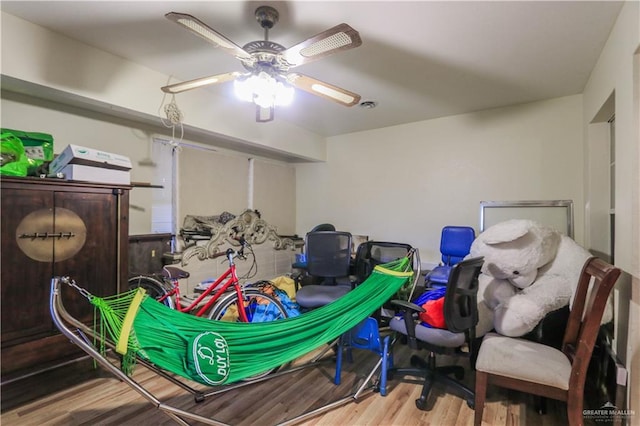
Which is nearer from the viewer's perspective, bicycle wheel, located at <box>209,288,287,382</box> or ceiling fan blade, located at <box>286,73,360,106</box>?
ceiling fan blade, located at <box>286,73,360,106</box>

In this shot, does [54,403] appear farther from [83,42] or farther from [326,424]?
[83,42]

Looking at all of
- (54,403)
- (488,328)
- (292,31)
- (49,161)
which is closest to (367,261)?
(488,328)

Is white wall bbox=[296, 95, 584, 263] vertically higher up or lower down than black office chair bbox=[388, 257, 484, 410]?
higher up

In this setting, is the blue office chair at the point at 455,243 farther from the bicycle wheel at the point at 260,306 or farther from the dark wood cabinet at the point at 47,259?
the dark wood cabinet at the point at 47,259

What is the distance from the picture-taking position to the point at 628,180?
1.66 metres

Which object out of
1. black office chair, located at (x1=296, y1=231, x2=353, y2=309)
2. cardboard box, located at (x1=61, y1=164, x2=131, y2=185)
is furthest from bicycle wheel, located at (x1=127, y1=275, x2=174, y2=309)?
black office chair, located at (x1=296, y1=231, x2=353, y2=309)

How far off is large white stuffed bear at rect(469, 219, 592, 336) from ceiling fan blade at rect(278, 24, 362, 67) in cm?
163

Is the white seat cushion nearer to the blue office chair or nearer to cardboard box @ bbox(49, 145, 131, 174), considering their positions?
the blue office chair

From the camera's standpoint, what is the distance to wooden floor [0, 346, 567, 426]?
1.82 m

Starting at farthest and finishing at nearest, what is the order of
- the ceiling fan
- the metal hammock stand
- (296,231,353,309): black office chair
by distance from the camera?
(296,231,353,309): black office chair, the ceiling fan, the metal hammock stand

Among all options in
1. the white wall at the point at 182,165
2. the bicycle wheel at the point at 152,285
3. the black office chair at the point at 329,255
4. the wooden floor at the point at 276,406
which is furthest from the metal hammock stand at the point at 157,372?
the white wall at the point at 182,165

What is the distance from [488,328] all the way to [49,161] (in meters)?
3.56

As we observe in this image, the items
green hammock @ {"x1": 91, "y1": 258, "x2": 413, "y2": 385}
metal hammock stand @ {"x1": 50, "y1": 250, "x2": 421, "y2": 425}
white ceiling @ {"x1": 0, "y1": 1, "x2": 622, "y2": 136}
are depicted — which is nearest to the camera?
metal hammock stand @ {"x1": 50, "y1": 250, "x2": 421, "y2": 425}

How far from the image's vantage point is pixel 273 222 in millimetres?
4828
